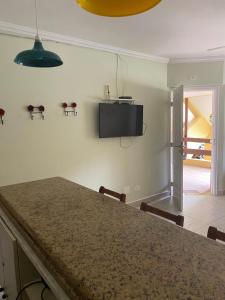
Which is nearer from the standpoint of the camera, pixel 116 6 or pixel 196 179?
pixel 116 6

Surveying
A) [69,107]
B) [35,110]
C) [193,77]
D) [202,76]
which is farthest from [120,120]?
[202,76]

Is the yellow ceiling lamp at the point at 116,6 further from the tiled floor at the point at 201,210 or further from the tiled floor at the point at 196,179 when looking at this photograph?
the tiled floor at the point at 196,179

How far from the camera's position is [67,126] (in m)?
3.17

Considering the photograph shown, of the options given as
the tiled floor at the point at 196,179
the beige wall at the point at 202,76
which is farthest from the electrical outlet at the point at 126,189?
the beige wall at the point at 202,76

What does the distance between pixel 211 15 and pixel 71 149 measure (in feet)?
7.25

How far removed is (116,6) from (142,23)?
68.5 inches

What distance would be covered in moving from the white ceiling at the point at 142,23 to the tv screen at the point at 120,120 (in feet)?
2.89

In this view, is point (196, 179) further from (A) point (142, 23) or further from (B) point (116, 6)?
(B) point (116, 6)

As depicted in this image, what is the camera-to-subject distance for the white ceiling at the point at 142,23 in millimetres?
2225

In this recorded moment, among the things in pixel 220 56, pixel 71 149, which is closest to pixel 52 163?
pixel 71 149

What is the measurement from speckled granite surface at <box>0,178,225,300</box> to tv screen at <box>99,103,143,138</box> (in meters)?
2.03

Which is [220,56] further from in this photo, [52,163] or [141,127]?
[52,163]

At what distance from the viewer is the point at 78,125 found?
10.8ft

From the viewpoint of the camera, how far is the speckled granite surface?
0.77 m
